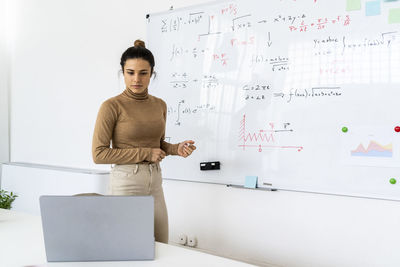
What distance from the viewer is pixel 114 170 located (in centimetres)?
211

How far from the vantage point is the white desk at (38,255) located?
1.29 meters

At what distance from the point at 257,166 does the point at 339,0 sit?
1.10 meters

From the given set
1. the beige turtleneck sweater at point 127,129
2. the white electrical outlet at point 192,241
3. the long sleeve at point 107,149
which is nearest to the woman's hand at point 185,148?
the beige turtleneck sweater at point 127,129

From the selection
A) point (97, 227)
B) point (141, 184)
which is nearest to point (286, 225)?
point (141, 184)

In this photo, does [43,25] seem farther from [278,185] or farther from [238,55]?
[278,185]

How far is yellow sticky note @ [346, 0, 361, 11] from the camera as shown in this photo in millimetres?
2188

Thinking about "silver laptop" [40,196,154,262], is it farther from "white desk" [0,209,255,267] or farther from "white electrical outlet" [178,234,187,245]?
"white electrical outlet" [178,234,187,245]

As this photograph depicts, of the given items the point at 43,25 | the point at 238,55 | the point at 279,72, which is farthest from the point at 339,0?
the point at 43,25

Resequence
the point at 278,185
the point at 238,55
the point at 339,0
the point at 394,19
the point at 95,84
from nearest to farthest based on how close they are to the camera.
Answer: the point at 394,19 → the point at 339,0 → the point at 278,185 → the point at 238,55 → the point at 95,84

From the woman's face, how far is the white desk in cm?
84

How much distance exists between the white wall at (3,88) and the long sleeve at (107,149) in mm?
2517

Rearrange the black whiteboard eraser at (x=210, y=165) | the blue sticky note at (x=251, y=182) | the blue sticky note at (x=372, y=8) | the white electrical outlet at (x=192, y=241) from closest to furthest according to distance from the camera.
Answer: the blue sticky note at (x=372, y=8) → the blue sticky note at (x=251, y=182) → the black whiteboard eraser at (x=210, y=165) → the white electrical outlet at (x=192, y=241)

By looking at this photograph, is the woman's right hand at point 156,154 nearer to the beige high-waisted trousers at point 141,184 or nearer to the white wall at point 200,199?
the beige high-waisted trousers at point 141,184

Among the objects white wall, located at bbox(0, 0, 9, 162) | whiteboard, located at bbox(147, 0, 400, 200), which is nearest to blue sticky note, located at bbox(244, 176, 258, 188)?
whiteboard, located at bbox(147, 0, 400, 200)
